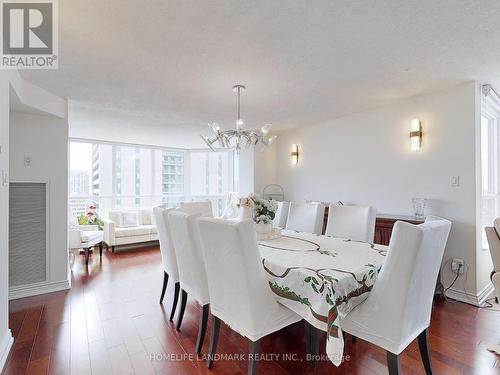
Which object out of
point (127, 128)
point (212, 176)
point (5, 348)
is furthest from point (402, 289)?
point (212, 176)

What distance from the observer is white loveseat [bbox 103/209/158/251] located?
4.99 metres

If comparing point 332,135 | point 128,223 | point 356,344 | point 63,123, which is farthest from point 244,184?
point 356,344

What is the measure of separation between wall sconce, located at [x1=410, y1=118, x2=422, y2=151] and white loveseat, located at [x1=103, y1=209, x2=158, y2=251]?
4729mm

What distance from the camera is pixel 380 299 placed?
146 centimetres

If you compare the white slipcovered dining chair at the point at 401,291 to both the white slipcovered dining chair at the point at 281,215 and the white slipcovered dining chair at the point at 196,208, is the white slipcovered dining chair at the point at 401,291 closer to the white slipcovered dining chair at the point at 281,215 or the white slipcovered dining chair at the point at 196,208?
the white slipcovered dining chair at the point at 281,215

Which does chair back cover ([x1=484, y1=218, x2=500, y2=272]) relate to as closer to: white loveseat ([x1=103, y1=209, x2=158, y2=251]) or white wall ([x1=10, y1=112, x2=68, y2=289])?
white wall ([x1=10, y1=112, x2=68, y2=289])

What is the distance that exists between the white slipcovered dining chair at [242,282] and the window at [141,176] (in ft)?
16.8

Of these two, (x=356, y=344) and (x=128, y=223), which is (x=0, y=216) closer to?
(x=356, y=344)

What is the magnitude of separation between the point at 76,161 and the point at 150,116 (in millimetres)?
2822

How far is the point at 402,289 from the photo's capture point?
137 centimetres

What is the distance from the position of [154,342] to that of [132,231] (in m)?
3.47

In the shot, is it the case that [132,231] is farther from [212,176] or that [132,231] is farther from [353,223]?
[353,223]

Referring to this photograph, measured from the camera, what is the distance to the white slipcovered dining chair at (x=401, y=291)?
4.44 ft

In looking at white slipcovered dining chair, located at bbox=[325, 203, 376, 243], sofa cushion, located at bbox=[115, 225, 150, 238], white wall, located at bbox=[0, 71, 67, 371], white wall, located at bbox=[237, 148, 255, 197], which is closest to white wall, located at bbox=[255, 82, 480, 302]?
white wall, located at bbox=[237, 148, 255, 197]
